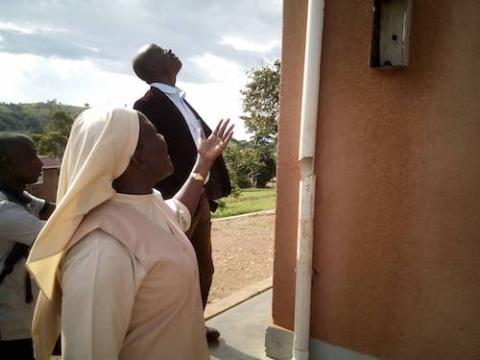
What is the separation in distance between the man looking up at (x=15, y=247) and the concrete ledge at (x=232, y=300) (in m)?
1.76

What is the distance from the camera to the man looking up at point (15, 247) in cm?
203

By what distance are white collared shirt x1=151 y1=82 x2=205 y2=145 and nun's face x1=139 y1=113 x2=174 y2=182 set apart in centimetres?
125

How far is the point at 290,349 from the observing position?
2.76 meters

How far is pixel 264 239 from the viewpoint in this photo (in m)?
7.59

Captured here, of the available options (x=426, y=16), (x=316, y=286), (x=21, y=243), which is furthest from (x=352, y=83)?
(x=21, y=243)

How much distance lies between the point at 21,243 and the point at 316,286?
175 centimetres

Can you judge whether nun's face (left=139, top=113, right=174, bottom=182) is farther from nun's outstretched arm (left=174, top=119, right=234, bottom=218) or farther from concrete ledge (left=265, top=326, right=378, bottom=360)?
concrete ledge (left=265, top=326, right=378, bottom=360)

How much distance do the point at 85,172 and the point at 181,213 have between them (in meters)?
0.78

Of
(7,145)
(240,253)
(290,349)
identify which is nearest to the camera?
(7,145)

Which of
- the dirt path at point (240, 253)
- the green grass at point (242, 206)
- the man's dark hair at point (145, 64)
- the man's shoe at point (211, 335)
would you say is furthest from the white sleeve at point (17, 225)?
the green grass at point (242, 206)

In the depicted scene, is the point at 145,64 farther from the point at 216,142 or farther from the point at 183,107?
the point at 216,142

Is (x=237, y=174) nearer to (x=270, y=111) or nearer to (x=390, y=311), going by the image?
(x=270, y=111)

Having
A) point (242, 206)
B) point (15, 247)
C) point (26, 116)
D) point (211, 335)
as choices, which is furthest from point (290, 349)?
point (26, 116)

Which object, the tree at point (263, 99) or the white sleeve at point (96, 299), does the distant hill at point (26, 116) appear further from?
the white sleeve at point (96, 299)
